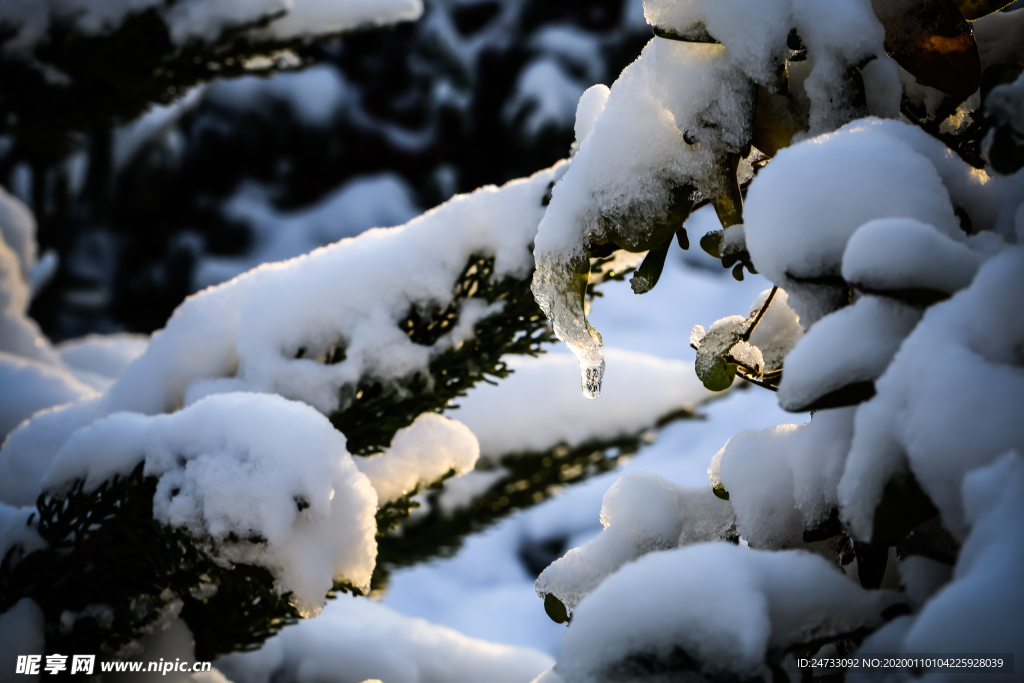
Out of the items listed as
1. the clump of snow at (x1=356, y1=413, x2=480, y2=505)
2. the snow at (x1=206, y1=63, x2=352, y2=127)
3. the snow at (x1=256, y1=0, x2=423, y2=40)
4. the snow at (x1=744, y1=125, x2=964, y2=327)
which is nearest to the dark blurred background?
the snow at (x1=206, y1=63, x2=352, y2=127)

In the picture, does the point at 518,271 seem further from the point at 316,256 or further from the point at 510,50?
the point at 510,50

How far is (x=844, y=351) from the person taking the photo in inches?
8.7

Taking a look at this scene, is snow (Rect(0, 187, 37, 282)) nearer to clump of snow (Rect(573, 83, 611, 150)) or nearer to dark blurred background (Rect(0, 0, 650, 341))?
dark blurred background (Rect(0, 0, 650, 341))

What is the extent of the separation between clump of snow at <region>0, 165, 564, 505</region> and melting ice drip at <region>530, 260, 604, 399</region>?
0.23 m

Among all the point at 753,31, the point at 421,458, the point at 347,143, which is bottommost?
the point at 347,143

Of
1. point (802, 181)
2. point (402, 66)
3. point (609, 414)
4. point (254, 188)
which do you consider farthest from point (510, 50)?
point (802, 181)

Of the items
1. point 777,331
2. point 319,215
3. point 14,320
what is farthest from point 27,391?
point 319,215

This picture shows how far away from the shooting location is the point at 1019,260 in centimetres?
20

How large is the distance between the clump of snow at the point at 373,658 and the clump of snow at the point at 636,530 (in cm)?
59

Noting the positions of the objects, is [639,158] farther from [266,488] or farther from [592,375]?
[266,488]

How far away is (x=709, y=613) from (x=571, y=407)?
2.43 feet

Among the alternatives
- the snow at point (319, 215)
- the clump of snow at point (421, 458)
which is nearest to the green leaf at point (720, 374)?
the clump of snow at point (421, 458)

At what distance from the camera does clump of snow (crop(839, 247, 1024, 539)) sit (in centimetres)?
19

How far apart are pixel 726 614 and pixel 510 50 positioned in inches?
154
